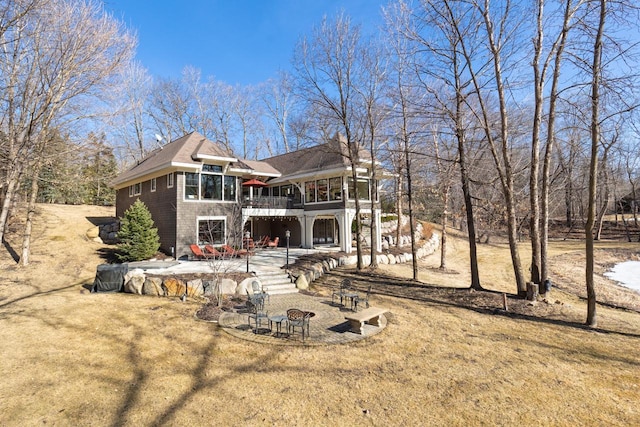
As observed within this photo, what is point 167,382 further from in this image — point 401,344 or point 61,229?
point 61,229

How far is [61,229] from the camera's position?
19.5 m

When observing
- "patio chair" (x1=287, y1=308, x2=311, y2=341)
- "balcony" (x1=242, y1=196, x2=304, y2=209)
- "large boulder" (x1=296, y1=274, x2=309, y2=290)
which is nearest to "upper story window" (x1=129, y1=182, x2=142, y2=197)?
"balcony" (x1=242, y1=196, x2=304, y2=209)

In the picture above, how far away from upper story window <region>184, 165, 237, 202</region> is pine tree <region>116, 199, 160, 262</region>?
7.57 feet

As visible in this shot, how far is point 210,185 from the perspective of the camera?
16.9m

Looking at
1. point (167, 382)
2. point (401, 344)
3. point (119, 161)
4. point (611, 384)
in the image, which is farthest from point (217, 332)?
point (119, 161)

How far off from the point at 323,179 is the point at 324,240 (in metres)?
6.55

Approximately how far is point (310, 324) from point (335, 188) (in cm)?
1163

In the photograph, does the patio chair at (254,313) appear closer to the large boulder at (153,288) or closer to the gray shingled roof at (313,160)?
the large boulder at (153,288)

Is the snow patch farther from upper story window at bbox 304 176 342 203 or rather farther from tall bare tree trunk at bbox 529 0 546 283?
upper story window at bbox 304 176 342 203

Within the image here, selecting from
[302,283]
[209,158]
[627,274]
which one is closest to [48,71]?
[209,158]

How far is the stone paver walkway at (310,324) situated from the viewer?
24.1ft

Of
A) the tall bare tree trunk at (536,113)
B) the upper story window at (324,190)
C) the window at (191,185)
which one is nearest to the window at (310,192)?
the upper story window at (324,190)

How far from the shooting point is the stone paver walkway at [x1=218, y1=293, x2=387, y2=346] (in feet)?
24.1

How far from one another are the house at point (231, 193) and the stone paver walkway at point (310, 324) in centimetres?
527
